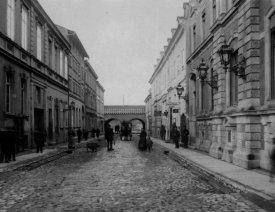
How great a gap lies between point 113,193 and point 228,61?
778cm

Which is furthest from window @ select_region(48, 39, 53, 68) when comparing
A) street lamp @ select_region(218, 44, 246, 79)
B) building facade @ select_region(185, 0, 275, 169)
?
street lamp @ select_region(218, 44, 246, 79)

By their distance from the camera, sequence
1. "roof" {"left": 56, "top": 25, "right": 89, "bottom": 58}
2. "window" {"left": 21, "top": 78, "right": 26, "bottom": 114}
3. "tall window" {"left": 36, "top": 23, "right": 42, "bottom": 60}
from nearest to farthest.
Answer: "window" {"left": 21, "top": 78, "right": 26, "bottom": 114}
"tall window" {"left": 36, "top": 23, "right": 42, "bottom": 60}
"roof" {"left": 56, "top": 25, "right": 89, "bottom": 58}

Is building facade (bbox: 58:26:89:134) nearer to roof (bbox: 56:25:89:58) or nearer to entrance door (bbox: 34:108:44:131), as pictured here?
roof (bbox: 56:25:89:58)

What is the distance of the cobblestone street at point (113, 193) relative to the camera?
7883mm

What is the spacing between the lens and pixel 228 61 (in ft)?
50.4

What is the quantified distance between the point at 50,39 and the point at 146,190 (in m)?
25.4

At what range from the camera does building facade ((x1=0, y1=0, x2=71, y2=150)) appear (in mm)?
20922

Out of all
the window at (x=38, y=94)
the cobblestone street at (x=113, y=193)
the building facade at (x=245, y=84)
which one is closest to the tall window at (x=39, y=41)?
Result: the window at (x=38, y=94)

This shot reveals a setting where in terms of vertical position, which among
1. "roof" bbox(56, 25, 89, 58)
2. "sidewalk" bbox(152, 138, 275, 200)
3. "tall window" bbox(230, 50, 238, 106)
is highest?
"roof" bbox(56, 25, 89, 58)

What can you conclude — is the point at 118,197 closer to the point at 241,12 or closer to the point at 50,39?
the point at 241,12

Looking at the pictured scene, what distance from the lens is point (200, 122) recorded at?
24.2 meters

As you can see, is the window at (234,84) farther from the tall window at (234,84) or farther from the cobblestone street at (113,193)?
the cobblestone street at (113,193)

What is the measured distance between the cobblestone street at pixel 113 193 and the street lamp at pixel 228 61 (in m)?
3.81

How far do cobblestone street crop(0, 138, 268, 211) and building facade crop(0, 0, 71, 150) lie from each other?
775 cm
